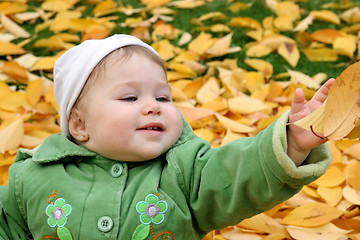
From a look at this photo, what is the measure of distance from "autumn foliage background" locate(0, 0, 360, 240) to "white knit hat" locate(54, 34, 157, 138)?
0.54 metres

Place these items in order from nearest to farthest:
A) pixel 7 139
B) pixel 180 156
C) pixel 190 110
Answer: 1. pixel 180 156
2. pixel 7 139
3. pixel 190 110

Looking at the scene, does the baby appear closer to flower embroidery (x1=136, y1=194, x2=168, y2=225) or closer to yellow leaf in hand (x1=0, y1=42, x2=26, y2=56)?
flower embroidery (x1=136, y1=194, x2=168, y2=225)

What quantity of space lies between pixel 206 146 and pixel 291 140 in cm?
29

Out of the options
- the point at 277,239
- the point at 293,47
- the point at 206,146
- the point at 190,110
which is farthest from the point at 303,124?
the point at 293,47

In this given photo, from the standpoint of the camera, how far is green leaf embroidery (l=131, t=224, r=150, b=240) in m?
1.22

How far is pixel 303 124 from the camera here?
94cm

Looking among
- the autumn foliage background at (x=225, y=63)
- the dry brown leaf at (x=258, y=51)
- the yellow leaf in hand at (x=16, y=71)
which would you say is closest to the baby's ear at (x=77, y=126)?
the autumn foliage background at (x=225, y=63)

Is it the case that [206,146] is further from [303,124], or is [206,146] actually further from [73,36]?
[73,36]

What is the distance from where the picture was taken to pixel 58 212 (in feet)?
4.17

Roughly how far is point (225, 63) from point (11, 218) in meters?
1.44

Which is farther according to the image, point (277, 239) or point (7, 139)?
point (7, 139)

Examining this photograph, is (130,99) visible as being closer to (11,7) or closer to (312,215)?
(312,215)

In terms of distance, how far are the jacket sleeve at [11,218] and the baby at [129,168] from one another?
0.04 m

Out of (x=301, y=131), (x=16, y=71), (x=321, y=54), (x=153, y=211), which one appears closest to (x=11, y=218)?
(x=153, y=211)
